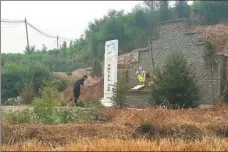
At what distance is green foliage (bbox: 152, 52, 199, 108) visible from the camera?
652 inches

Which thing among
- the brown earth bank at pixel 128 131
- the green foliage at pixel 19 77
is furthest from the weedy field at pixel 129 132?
the green foliage at pixel 19 77

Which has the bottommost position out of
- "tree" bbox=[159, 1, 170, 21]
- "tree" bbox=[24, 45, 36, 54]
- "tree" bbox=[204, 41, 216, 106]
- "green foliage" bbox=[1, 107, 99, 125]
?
"green foliage" bbox=[1, 107, 99, 125]

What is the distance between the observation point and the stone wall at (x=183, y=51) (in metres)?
19.0

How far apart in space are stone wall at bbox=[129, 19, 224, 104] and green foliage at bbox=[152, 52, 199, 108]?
202 centimetres

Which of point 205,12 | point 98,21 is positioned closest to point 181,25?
point 205,12

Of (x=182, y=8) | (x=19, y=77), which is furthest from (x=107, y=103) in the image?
(x=182, y=8)

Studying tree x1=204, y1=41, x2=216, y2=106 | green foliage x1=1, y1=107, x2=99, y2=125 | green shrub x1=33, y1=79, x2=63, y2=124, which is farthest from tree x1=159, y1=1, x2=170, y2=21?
green shrub x1=33, y1=79, x2=63, y2=124

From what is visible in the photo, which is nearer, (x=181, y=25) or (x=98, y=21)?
(x=181, y=25)

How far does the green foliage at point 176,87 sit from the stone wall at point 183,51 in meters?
2.02

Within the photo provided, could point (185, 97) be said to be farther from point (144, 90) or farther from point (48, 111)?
point (48, 111)

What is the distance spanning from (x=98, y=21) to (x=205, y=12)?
12.9 metres

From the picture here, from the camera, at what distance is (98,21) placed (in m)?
40.4

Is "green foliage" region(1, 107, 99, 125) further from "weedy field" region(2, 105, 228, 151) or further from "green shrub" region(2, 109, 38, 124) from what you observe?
"weedy field" region(2, 105, 228, 151)

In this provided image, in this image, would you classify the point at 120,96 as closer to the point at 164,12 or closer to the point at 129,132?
the point at 129,132
